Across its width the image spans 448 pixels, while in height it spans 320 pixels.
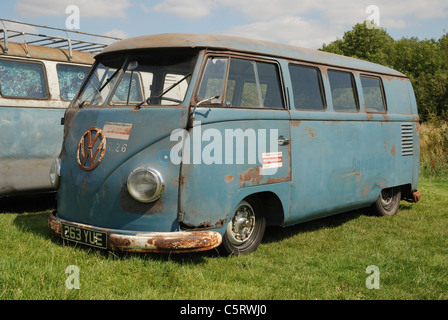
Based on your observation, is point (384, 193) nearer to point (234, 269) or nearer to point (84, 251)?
point (234, 269)

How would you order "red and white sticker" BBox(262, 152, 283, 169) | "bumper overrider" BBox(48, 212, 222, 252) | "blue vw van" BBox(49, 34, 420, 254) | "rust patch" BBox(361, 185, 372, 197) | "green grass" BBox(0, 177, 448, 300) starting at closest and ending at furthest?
"green grass" BBox(0, 177, 448, 300)
"bumper overrider" BBox(48, 212, 222, 252)
"blue vw van" BBox(49, 34, 420, 254)
"red and white sticker" BBox(262, 152, 283, 169)
"rust patch" BBox(361, 185, 372, 197)

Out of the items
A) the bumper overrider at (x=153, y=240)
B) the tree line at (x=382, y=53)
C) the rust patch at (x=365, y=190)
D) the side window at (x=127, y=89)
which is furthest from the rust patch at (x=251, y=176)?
the tree line at (x=382, y=53)

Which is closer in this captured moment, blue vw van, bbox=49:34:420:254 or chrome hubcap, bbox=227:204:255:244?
blue vw van, bbox=49:34:420:254

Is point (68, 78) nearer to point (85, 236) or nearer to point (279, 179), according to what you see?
point (85, 236)

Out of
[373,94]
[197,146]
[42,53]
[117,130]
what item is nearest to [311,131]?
[197,146]

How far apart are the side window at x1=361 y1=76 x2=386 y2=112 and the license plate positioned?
4043mm

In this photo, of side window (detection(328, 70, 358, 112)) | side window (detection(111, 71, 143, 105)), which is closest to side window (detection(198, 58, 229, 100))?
side window (detection(111, 71, 143, 105))

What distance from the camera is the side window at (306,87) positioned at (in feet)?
18.4

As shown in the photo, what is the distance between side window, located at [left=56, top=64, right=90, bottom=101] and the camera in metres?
8.01

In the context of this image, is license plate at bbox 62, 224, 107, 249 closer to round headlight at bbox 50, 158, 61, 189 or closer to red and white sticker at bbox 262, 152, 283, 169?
round headlight at bbox 50, 158, 61, 189

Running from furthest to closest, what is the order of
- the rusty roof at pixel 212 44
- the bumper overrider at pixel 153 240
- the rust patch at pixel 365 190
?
the rust patch at pixel 365 190
the rusty roof at pixel 212 44
the bumper overrider at pixel 153 240

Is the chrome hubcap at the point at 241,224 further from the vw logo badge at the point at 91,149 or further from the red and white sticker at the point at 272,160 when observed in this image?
the vw logo badge at the point at 91,149

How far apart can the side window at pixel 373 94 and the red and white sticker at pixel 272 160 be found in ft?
7.17

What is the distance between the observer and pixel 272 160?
5113 millimetres
